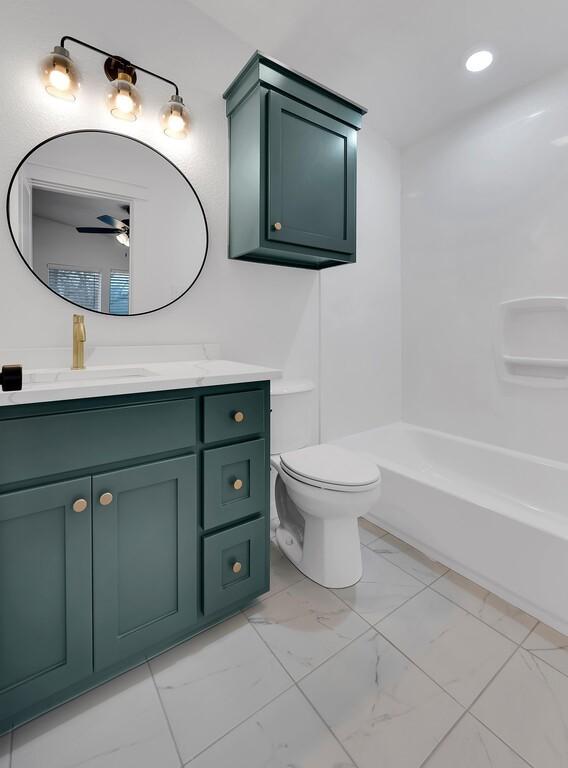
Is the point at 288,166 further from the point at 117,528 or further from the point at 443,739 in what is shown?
the point at 443,739

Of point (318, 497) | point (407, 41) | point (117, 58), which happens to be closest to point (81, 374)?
point (318, 497)

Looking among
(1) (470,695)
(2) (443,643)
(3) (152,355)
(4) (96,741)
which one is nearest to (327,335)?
(3) (152,355)

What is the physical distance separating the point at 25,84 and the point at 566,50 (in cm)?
247

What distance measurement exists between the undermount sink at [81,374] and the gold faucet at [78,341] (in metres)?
0.03

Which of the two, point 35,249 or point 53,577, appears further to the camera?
point 35,249

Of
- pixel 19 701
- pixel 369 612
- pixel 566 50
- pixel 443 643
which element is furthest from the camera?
pixel 566 50

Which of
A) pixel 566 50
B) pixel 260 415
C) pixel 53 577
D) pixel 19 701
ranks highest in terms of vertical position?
pixel 566 50

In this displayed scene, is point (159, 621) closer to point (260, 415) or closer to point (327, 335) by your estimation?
point (260, 415)

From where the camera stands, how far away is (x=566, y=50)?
1.86m

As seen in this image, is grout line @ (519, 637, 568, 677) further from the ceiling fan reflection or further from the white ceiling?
the white ceiling

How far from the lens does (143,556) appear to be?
1150 millimetres

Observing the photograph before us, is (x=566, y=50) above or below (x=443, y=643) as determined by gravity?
above

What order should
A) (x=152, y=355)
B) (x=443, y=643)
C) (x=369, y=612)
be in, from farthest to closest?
1. (x=152, y=355)
2. (x=369, y=612)
3. (x=443, y=643)

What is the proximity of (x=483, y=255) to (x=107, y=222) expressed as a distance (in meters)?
2.12
